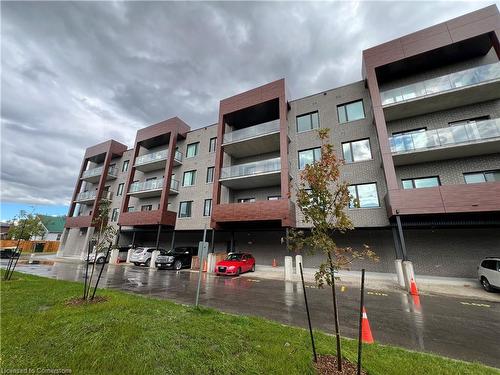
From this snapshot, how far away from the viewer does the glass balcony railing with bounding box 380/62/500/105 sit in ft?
44.4

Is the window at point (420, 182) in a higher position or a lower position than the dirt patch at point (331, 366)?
higher

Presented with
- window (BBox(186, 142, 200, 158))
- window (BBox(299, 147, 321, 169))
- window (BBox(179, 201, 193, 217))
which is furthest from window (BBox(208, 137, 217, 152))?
window (BBox(299, 147, 321, 169))

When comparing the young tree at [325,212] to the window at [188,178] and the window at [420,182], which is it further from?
the window at [188,178]

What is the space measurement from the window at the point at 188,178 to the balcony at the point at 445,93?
64.6 ft

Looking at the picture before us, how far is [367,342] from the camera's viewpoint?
4.99m

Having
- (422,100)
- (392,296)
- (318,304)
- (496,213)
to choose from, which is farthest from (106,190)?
(496,213)

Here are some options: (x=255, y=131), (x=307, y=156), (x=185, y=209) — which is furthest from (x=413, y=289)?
(x=185, y=209)

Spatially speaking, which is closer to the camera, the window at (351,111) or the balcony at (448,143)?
the balcony at (448,143)

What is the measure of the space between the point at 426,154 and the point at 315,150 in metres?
7.79

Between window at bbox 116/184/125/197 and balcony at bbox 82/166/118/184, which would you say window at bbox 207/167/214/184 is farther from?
balcony at bbox 82/166/118/184

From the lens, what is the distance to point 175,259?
64.9 feet

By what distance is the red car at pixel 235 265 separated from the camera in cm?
1622

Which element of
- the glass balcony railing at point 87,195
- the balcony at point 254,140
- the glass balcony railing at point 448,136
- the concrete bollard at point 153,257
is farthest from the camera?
the glass balcony railing at point 87,195

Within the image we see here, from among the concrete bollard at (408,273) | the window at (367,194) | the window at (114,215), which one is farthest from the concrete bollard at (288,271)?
the window at (114,215)
